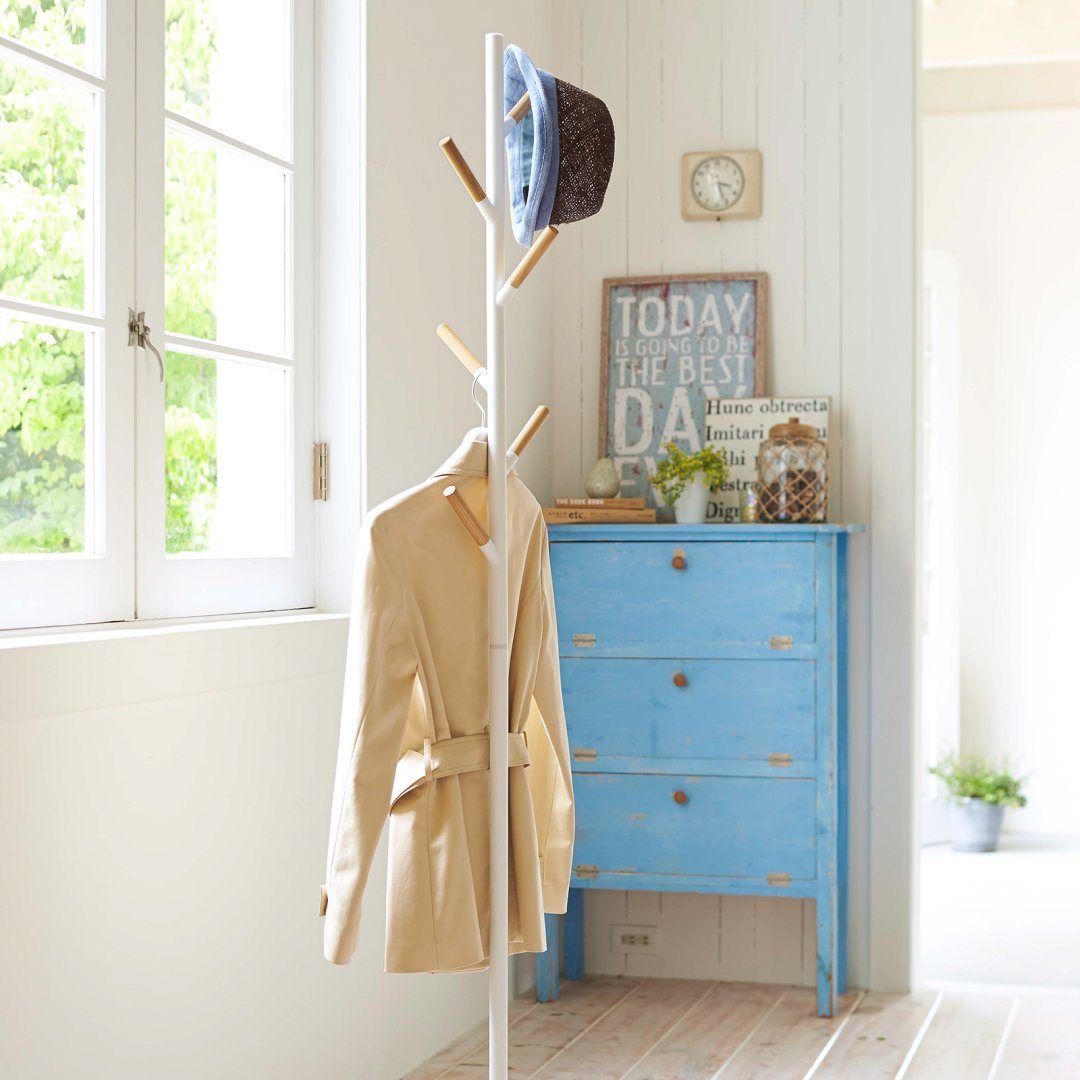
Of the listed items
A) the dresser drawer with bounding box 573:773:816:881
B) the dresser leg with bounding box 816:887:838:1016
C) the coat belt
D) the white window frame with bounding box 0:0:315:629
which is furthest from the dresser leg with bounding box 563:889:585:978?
the coat belt

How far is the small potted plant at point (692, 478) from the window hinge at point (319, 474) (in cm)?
104

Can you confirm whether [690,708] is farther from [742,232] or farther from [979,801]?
[979,801]

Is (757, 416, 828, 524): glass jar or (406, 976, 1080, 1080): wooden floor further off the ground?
(757, 416, 828, 524): glass jar

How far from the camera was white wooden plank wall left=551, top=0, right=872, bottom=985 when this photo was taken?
3.54 meters

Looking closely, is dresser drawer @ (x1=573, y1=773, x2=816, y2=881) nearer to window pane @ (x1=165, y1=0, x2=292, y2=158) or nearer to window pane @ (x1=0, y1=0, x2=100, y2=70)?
window pane @ (x1=165, y1=0, x2=292, y2=158)

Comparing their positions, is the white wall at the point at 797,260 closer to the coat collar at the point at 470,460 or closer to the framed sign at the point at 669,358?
the framed sign at the point at 669,358

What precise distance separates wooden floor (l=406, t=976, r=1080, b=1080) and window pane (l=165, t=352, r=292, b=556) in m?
1.17

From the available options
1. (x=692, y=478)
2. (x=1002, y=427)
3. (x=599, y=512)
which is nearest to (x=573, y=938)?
(x=599, y=512)

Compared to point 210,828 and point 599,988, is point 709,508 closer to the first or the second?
point 599,988

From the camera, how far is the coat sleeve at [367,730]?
175cm

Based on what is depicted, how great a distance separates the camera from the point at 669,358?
12.0 ft

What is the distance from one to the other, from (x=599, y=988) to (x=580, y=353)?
1.61 m

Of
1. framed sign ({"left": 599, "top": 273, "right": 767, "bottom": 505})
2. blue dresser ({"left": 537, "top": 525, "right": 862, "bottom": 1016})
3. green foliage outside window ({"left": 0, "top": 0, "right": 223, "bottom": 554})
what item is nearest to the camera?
green foliage outside window ({"left": 0, "top": 0, "right": 223, "bottom": 554})

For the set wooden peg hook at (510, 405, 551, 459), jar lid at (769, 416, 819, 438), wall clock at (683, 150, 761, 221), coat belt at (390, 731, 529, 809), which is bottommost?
coat belt at (390, 731, 529, 809)
